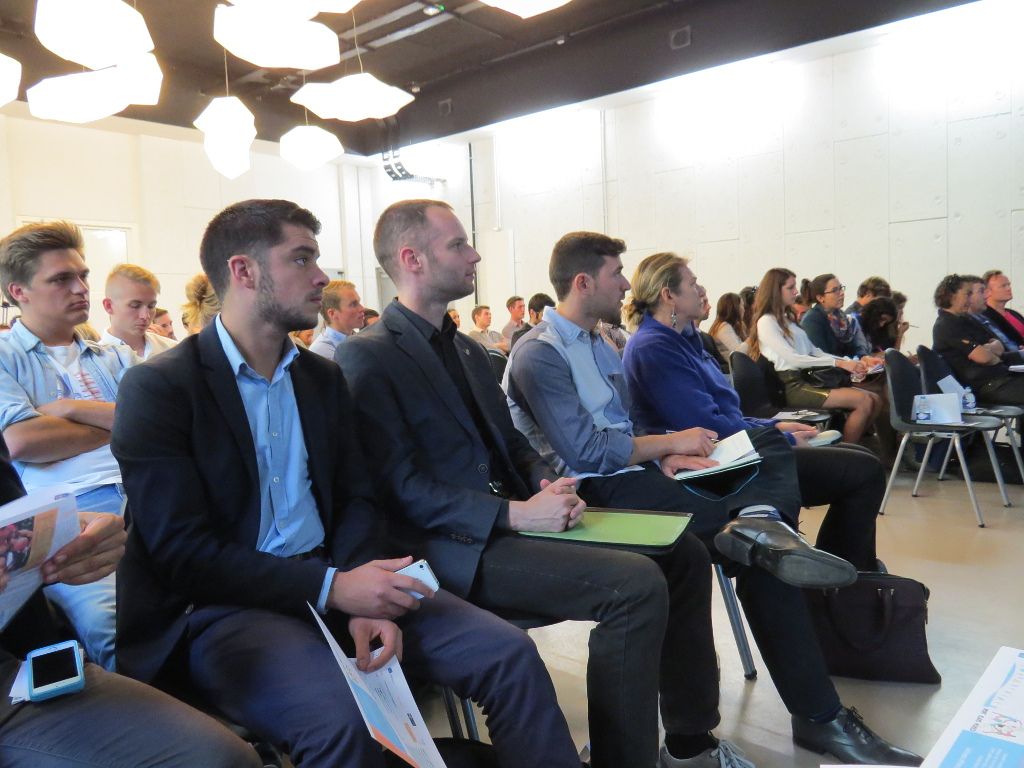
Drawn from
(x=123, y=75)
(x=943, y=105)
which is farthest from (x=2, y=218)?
(x=943, y=105)

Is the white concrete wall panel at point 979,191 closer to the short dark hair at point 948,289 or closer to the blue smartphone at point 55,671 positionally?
the short dark hair at point 948,289

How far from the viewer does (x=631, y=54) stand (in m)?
8.43

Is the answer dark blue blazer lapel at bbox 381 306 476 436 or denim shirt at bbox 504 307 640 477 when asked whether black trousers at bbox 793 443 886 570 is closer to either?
denim shirt at bbox 504 307 640 477

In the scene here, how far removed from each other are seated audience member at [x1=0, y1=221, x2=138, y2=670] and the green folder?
1137 mm

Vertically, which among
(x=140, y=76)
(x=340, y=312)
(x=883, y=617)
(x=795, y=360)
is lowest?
(x=883, y=617)

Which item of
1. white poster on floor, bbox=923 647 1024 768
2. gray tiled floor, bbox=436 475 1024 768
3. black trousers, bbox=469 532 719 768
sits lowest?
gray tiled floor, bbox=436 475 1024 768

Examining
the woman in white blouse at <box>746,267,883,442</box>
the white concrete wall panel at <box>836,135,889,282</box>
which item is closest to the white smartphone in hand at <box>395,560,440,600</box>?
A: the woman in white blouse at <box>746,267,883,442</box>

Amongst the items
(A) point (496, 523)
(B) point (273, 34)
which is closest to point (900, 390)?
(A) point (496, 523)

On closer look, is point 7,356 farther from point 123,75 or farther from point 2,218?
point 2,218

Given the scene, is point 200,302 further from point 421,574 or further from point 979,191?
point 979,191

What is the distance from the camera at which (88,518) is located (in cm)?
143

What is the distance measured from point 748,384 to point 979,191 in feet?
14.2

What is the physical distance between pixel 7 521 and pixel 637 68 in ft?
27.5

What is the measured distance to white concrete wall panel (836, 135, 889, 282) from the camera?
26.1ft
